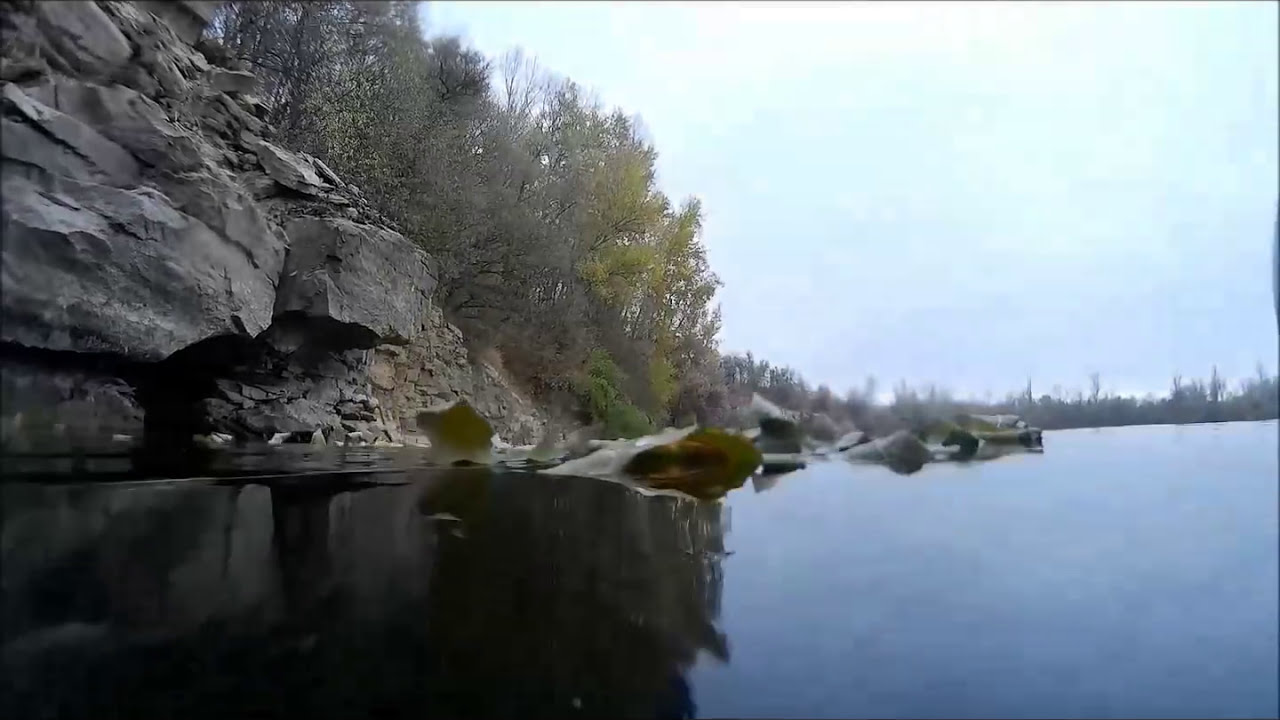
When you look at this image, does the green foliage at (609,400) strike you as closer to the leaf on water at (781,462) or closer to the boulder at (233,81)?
the leaf on water at (781,462)

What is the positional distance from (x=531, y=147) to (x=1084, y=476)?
0.82 meters

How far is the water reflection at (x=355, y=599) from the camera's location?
0.52 m

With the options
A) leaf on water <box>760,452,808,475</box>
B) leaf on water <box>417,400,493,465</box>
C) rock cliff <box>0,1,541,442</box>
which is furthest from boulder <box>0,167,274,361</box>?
leaf on water <box>760,452,808,475</box>

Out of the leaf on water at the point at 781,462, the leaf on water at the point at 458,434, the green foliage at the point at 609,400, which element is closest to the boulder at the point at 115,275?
the leaf on water at the point at 458,434

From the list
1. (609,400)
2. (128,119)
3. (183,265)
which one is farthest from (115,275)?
(609,400)

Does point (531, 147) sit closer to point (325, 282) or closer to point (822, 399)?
point (325, 282)

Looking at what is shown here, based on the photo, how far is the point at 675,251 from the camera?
96 cm

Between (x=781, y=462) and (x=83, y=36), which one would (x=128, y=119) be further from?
(x=781, y=462)

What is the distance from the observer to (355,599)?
64cm

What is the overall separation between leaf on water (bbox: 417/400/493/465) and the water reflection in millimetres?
46

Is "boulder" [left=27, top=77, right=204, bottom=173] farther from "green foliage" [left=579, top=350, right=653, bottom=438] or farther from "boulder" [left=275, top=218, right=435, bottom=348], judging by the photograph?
"green foliage" [left=579, top=350, right=653, bottom=438]

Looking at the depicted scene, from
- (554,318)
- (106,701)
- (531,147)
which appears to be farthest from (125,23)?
(106,701)

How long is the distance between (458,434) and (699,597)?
0.44 meters

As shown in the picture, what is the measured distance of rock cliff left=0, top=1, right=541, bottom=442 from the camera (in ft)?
2.49
